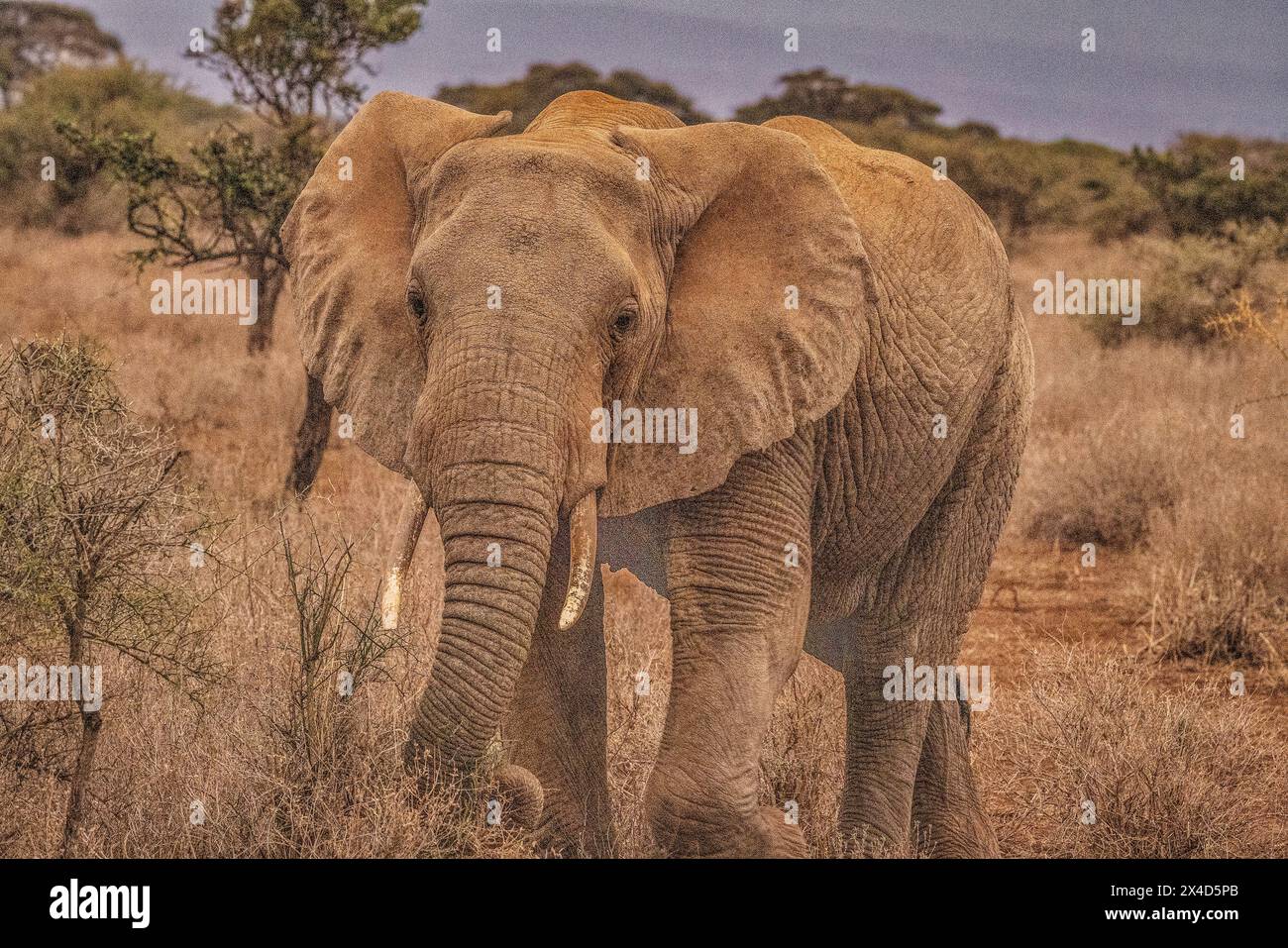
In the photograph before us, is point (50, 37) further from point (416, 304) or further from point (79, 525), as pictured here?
point (416, 304)

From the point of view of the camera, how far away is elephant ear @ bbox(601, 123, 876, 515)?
4.50m

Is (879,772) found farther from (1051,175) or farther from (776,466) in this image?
(1051,175)

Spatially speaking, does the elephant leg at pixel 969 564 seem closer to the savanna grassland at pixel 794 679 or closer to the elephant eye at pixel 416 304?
the savanna grassland at pixel 794 679

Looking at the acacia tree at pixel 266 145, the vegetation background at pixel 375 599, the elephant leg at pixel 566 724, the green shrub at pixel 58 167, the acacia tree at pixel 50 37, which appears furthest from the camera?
the acacia tree at pixel 50 37

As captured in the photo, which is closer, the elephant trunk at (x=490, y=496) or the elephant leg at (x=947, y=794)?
the elephant trunk at (x=490, y=496)

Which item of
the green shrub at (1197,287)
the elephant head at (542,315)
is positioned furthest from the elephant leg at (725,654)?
the green shrub at (1197,287)

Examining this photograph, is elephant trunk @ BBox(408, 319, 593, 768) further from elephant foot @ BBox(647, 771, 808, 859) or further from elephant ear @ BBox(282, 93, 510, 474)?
elephant foot @ BBox(647, 771, 808, 859)

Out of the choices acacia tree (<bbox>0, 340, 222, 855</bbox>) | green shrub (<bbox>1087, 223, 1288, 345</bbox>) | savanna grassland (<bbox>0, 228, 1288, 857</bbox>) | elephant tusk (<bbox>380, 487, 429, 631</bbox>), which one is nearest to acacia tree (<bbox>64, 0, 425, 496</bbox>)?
savanna grassland (<bbox>0, 228, 1288, 857</bbox>)

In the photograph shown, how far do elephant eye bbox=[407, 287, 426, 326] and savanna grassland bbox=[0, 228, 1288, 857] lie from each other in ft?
2.43

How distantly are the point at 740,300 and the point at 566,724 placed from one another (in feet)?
4.78

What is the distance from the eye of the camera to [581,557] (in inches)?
168

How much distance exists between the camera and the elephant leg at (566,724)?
5.13 m

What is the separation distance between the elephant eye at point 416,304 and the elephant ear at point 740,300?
573 mm

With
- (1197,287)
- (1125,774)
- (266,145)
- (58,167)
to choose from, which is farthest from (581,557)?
(58,167)
